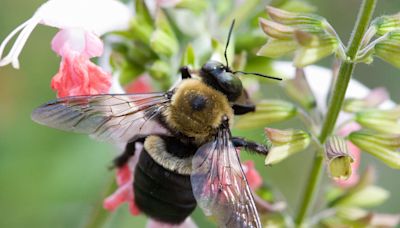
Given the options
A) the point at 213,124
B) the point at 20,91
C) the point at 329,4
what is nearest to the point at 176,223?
the point at 213,124

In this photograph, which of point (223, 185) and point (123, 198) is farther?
point (123, 198)

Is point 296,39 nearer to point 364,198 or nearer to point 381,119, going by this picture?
point 381,119

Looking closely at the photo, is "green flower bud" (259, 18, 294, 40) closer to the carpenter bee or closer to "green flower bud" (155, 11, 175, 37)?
the carpenter bee

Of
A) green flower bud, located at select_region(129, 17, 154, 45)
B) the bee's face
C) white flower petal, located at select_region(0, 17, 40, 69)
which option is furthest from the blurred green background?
white flower petal, located at select_region(0, 17, 40, 69)

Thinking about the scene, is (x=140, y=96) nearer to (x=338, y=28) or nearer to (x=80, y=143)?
(x=80, y=143)

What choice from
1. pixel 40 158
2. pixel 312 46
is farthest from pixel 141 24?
pixel 40 158

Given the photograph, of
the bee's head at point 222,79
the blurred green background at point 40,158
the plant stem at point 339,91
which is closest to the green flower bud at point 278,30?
the plant stem at point 339,91

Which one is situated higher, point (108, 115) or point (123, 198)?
→ point (108, 115)

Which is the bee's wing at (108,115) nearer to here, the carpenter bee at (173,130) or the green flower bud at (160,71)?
the carpenter bee at (173,130)
